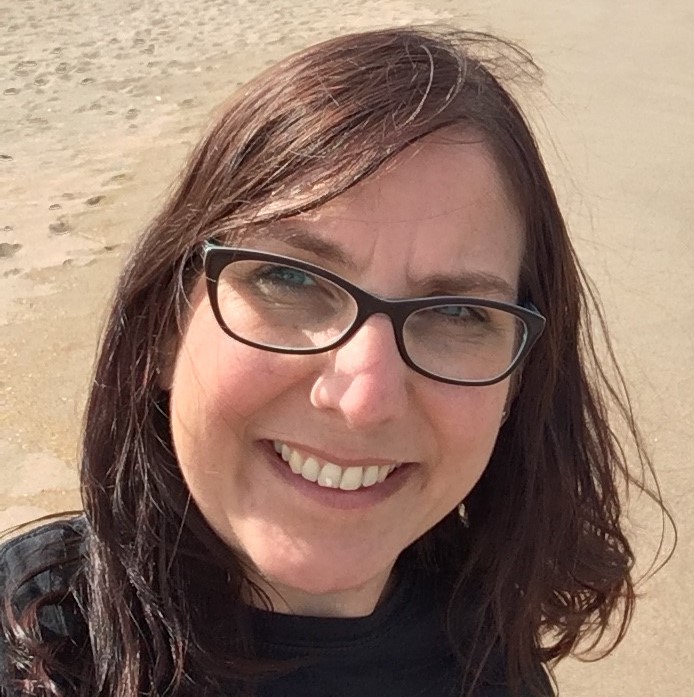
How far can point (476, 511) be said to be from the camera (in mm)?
1752

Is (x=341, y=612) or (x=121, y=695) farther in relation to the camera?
(x=341, y=612)

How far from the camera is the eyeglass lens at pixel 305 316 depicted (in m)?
1.25

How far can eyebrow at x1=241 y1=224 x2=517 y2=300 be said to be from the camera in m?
1.24

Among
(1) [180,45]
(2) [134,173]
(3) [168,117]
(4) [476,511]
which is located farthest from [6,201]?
(4) [476,511]

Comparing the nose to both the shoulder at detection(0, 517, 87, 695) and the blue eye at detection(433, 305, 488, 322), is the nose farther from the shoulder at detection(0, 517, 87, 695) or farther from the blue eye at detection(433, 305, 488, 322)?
the shoulder at detection(0, 517, 87, 695)

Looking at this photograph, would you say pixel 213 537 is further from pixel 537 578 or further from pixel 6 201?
pixel 6 201

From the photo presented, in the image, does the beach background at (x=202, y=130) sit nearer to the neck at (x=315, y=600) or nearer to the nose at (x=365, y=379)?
the nose at (x=365, y=379)

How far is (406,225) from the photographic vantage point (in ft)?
4.05

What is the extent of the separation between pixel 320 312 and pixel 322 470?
0.21m

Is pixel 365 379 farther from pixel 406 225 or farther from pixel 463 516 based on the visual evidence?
pixel 463 516

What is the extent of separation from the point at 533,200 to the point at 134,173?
465 centimetres

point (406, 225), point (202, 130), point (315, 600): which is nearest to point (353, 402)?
point (406, 225)

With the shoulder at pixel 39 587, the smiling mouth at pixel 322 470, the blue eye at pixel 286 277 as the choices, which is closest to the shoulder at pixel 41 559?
the shoulder at pixel 39 587

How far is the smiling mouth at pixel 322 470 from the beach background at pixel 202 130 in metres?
1.05
